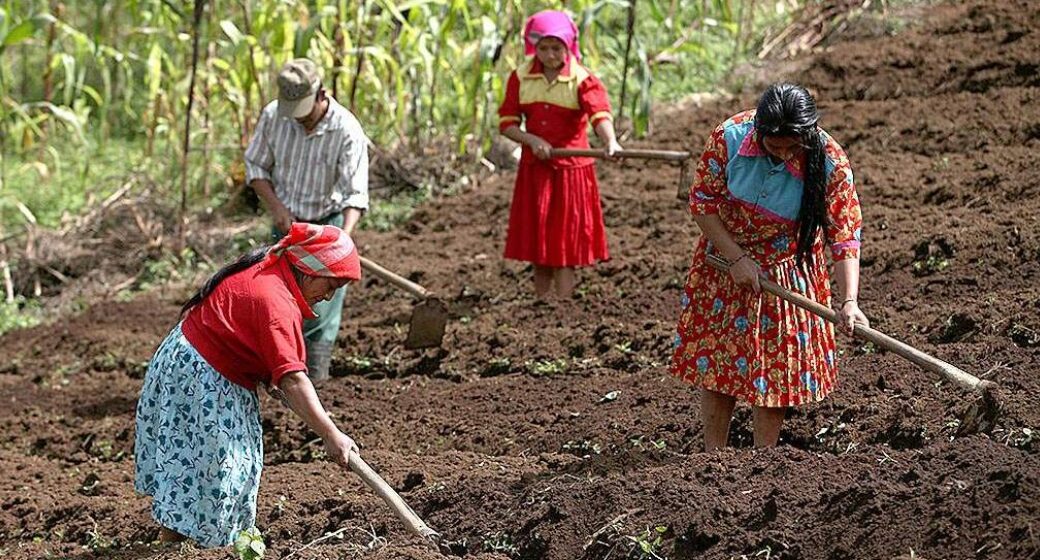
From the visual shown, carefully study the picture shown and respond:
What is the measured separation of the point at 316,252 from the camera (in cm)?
449

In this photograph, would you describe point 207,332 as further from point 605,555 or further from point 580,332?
point 580,332

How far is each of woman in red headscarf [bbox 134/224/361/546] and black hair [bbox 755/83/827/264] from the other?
1334mm

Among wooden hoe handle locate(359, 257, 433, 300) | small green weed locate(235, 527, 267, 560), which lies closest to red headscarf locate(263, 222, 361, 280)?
small green weed locate(235, 527, 267, 560)

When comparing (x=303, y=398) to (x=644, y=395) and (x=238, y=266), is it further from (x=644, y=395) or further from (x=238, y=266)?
(x=644, y=395)

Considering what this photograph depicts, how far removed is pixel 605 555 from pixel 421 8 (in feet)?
20.5

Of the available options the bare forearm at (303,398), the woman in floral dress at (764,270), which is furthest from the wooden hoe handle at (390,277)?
the bare forearm at (303,398)

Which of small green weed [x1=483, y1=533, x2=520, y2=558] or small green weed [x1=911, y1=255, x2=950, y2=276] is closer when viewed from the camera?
small green weed [x1=483, y1=533, x2=520, y2=558]

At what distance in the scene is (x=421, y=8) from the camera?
9977 mm

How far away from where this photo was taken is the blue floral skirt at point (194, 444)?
4.66m

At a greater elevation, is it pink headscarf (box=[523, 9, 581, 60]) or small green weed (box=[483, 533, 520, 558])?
pink headscarf (box=[523, 9, 581, 60])

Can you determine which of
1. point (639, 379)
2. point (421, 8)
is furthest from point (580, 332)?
point (421, 8)

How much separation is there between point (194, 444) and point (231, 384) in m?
0.22

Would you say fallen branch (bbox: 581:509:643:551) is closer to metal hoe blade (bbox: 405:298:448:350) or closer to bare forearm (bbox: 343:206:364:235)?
bare forearm (bbox: 343:206:364:235)

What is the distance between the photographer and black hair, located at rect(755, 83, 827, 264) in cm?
459
